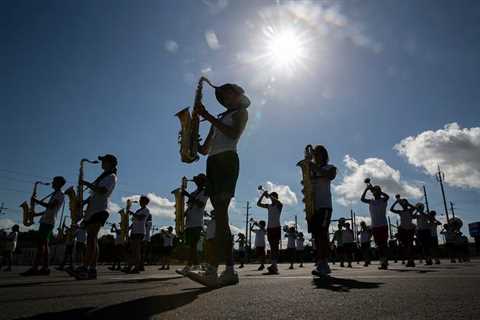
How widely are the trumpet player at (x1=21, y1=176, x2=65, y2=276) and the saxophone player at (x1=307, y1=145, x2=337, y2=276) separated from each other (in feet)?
19.2

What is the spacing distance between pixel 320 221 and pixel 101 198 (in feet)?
12.8

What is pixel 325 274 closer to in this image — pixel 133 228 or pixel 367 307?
pixel 367 307

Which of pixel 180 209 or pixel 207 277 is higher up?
pixel 180 209

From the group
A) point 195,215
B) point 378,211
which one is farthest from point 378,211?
point 195,215

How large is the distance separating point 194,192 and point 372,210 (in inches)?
214

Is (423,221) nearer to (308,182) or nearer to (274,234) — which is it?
(274,234)

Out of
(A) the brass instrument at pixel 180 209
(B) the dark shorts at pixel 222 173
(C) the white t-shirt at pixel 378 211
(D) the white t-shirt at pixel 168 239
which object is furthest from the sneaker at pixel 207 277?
(D) the white t-shirt at pixel 168 239

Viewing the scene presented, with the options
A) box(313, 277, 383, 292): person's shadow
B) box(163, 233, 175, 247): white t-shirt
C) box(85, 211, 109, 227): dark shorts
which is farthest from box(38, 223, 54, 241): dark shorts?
box(163, 233, 175, 247): white t-shirt

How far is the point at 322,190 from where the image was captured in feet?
20.2

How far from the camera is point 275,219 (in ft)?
33.4

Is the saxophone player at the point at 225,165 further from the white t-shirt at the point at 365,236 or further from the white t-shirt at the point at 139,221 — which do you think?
the white t-shirt at the point at 365,236

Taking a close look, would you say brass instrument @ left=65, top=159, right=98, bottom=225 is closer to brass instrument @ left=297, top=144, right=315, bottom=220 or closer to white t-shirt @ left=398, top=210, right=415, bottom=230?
brass instrument @ left=297, top=144, right=315, bottom=220

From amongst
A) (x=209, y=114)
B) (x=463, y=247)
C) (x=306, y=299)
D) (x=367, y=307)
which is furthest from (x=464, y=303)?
(x=463, y=247)

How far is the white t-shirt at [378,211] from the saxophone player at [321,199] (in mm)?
4222
